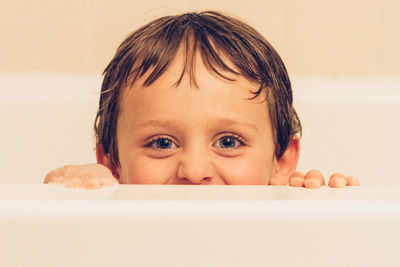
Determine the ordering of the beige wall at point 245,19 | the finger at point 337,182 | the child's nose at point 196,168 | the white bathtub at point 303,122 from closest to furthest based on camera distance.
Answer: the finger at point 337,182, the child's nose at point 196,168, the white bathtub at point 303,122, the beige wall at point 245,19

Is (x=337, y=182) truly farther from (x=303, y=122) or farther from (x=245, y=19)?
(x=245, y=19)

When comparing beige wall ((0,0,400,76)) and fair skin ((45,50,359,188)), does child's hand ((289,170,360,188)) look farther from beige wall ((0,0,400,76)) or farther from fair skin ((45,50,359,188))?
beige wall ((0,0,400,76))

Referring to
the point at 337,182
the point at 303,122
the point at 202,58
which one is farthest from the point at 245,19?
the point at 337,182

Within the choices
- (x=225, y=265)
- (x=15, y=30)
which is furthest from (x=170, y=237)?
(x=15, y=30)

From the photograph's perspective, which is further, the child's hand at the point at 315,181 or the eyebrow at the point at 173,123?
the eyebrow at the point at 173,123

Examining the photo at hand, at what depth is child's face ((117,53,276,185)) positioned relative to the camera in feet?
2.95

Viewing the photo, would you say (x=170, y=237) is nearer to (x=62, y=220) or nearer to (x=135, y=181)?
(x=62, y=220)

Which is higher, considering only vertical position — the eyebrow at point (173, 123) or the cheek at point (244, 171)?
the eyebrow at point (173, 123)

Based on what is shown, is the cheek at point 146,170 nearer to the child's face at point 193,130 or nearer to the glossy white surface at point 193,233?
the child's face at point 193,130

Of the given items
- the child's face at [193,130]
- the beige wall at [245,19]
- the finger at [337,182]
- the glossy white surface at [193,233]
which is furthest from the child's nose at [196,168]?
the beige wall at [245,19]

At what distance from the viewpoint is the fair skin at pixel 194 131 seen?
90 cm

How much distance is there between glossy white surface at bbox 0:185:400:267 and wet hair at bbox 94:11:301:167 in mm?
503

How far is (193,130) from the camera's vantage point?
0.89 m

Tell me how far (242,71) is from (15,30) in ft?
2.73
